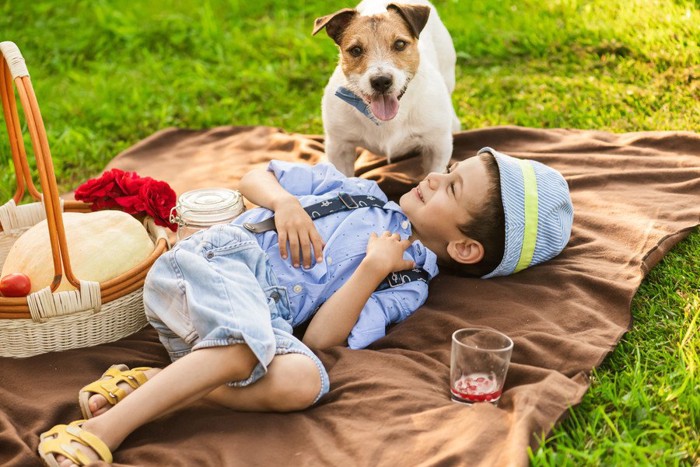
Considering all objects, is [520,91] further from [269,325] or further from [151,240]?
[269,325]

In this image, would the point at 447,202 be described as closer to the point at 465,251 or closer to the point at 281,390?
the point at 465,251

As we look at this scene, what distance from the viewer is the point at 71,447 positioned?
2.39 m

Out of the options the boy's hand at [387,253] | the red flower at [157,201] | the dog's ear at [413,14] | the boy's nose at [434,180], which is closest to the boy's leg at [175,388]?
the boy's hand at [387,253]

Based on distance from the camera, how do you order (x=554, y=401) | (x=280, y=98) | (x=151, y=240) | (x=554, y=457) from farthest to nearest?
(x=280, y=98) < (x=151, y=240) < (x=554, y=401) < (x=554, y=457)

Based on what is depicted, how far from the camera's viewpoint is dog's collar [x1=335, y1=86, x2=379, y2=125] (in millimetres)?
4004

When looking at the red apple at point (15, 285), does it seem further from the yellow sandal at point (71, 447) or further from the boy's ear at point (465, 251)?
the boy's ear at point (465, 251)

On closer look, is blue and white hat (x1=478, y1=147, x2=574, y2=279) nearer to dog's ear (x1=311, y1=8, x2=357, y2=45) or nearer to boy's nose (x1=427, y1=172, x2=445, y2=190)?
boy's nose (x1=427, y1=172, x2=445, y2=190)

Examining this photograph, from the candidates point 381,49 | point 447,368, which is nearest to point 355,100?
point 381,49

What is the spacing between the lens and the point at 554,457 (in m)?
2.34

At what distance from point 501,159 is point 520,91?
2.75m

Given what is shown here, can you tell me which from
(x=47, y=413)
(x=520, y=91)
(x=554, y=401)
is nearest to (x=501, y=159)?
(x=554, y=401)

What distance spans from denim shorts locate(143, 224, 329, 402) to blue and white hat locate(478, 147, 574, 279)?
3.00 ft

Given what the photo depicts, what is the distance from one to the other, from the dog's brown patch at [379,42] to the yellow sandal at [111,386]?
6.28 ft

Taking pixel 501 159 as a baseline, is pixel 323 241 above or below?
below
